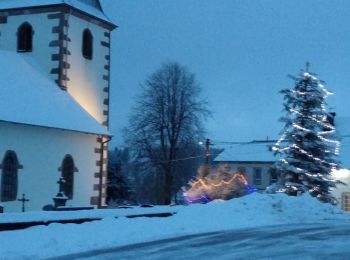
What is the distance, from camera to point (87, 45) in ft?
110

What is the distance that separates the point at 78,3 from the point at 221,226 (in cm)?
1608

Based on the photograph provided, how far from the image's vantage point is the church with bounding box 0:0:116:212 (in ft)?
85.8

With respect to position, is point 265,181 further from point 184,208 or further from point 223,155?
point 184,208

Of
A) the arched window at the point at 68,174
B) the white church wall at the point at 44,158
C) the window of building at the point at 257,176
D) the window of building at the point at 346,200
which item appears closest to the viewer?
the white church wall at the point at 44,158

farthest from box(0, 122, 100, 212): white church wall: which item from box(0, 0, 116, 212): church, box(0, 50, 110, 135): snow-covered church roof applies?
box(0, 50, 110, 135): snow-covered church roof

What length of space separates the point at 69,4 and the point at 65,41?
180 centimetres

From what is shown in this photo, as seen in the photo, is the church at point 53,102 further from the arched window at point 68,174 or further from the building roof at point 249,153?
the building roof at point 249,153

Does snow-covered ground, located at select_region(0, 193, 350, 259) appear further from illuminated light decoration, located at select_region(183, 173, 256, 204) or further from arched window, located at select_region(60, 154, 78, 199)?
illuminated light decoration, located at select_region(183, 173, 256, 204)

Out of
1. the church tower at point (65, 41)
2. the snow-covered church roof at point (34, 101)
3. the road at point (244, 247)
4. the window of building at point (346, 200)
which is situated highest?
the church tower at point (65, 41)

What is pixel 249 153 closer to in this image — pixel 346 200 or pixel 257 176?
pixel 257 176

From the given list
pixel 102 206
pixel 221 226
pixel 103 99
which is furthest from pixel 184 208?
pixel 103 99

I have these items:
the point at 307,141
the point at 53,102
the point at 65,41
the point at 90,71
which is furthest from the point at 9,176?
the point at 307,141

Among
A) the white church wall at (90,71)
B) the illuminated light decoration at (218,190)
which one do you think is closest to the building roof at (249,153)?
the illuminated light decoration at (218,190)

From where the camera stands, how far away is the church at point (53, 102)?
85.8 feet
